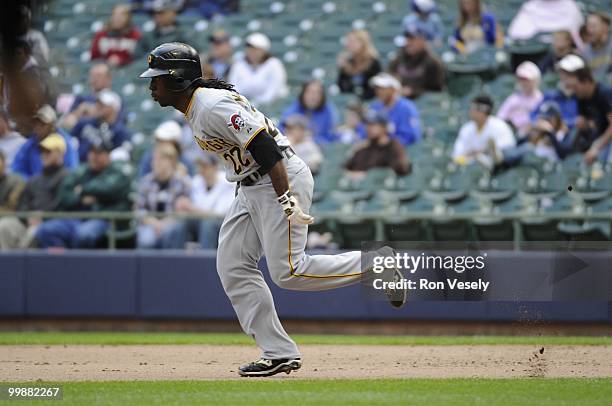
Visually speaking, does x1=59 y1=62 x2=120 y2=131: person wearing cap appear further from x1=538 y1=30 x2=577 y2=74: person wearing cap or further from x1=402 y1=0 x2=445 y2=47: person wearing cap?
x1=538 y1=30 x2=577 y2=74: person wearing cap

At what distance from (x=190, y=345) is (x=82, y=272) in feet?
Result: 6.97

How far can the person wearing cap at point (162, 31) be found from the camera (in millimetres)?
13812

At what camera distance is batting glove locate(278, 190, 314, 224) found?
567cm

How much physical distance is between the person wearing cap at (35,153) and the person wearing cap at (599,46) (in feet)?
17.9

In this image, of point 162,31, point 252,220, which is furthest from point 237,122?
point 162,31

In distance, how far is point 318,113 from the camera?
11664 mm

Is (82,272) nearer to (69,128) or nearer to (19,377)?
(69,128)

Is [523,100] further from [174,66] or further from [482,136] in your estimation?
[174,66]

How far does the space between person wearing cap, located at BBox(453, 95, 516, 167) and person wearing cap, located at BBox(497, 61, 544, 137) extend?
0.17 metres

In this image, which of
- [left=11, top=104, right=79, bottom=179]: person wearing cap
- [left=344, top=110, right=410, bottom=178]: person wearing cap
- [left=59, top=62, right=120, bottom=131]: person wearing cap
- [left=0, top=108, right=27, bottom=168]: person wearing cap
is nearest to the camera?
[left=344, top=110, right=410, bottom=178]: person wearing cap

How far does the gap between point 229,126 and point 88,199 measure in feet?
17.2

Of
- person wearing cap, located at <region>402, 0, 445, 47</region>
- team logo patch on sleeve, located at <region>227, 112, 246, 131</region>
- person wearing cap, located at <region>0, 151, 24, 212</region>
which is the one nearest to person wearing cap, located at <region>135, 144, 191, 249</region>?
person wearing cap, located at <region>0, 151, 24, 212</region>

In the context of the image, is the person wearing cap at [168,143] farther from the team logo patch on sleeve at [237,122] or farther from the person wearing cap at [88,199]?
the team logo patch on sleeve at [237,122]

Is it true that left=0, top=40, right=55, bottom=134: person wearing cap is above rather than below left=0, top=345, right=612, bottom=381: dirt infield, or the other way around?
above
